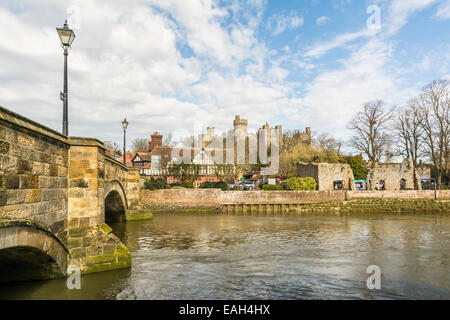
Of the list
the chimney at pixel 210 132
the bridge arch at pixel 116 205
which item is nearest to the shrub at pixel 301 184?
the bridge arch at pixel 116 205

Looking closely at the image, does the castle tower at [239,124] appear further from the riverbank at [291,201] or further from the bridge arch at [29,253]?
the bridge arch at [29,253]

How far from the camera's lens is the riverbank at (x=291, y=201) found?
105ft

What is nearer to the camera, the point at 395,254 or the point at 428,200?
the point at 395,254

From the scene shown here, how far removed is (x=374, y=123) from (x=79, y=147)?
40.8 meters

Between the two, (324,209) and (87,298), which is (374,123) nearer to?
(324,209)

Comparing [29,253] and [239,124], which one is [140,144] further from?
[29,253]

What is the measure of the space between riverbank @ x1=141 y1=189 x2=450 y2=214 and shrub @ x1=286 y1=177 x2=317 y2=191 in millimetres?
1752

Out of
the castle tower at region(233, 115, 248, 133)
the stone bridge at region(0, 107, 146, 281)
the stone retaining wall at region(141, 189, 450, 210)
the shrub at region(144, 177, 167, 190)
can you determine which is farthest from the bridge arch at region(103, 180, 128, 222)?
the castle tower at region(233, 115, 248, 133)

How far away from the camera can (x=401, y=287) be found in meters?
9.29

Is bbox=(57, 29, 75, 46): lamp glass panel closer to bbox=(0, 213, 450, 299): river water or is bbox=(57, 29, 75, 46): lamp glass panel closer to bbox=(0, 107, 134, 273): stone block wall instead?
bbox=(0, 107, 134, 273): stone block wall

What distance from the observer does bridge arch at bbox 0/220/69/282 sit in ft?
20.1

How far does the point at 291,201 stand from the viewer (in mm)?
32969

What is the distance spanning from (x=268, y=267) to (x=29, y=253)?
7094 millimetres
